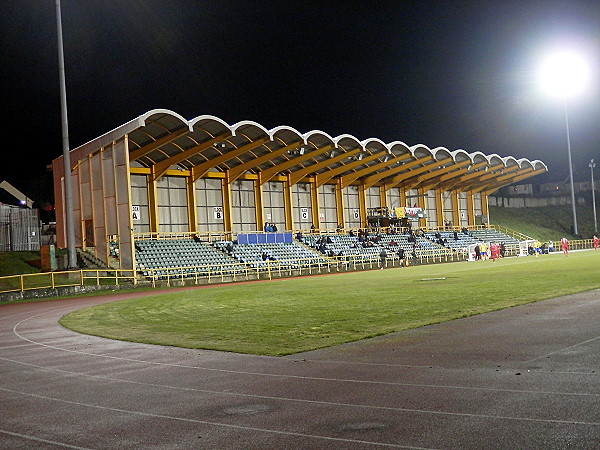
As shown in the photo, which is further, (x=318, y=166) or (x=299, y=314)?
(x=318, y=166)

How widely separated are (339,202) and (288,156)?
11.6 m

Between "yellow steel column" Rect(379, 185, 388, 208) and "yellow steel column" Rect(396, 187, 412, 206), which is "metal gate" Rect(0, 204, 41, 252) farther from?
"yellow steel column" Rect(396, 187, 412, 206)

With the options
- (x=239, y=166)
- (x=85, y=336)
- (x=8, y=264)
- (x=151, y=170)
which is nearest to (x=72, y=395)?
(x=85, y=336)

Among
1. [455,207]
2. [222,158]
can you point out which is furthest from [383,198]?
[222,158]

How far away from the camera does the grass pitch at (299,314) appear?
12.8 m

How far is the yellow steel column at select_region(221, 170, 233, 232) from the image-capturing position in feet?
177

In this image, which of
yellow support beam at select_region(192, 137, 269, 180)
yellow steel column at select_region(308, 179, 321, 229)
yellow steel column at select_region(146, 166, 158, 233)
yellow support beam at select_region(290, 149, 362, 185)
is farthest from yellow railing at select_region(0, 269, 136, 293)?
yellow steel column at select_region(308, 179, 321, 229)

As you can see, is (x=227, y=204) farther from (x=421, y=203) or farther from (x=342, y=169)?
(x=421, y=203)

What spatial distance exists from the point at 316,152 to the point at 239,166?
640 centimetres

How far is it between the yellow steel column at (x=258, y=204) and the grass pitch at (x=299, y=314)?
3166 cm

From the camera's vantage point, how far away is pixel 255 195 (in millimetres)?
57062

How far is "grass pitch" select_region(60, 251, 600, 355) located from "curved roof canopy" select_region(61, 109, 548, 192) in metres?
20.7

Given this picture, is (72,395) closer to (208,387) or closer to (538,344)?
(208,387)

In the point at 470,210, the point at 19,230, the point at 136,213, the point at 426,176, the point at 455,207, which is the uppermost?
the point at 426,176
